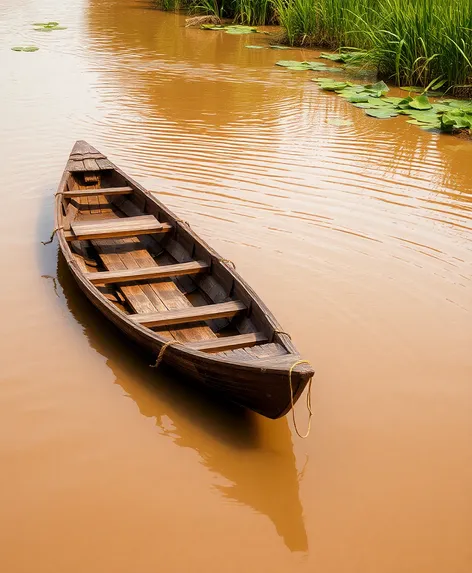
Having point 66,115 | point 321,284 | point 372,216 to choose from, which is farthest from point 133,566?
point 66,115

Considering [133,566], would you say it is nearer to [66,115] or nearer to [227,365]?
[227,365]

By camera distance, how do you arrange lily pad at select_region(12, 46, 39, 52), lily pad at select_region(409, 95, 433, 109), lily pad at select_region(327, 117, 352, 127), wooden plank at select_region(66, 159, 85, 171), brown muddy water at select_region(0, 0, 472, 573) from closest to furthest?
brown muddy water at select_region(0, 0, 472, 573) → wooden plank at select_region(66, 159, 85, 171) → lily pad at select_region(327, 117, 352, 127) → lily pad at select_region(409, 95, 433, 109) → lily pad at select_region(12, 46, 39, 52)

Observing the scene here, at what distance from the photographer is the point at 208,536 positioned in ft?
9.83

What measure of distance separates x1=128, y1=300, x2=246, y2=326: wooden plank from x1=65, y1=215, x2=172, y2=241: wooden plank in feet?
3.95

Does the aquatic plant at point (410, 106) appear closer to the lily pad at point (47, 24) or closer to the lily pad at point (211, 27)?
the lily pad at point (211, 27)

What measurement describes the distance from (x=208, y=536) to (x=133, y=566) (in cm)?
34

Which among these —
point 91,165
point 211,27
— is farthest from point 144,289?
point 211,27

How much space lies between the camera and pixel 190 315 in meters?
4.04

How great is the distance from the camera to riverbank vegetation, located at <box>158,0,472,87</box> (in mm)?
9539

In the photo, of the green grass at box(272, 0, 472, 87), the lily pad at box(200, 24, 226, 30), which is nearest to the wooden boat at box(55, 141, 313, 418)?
the green grass at box(272, 0, 472, 87)

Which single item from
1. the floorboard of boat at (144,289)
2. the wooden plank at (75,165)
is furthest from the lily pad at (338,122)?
the floorboard of boat at (144,289)

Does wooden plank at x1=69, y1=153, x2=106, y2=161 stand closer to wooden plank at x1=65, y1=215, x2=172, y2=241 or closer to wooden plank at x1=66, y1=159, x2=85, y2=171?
wooden plank at x1=66, y1=159, x2=85, y2=171

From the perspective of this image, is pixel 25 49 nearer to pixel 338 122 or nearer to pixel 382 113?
pixel 338 122

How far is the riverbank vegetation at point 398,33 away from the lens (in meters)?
9.54
